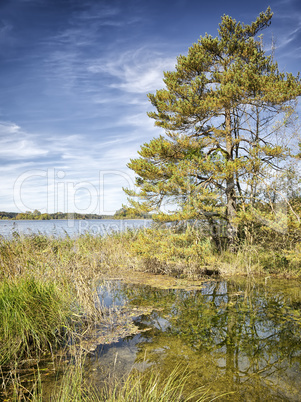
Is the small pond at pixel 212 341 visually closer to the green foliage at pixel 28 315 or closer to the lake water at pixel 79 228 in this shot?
the green foliage at pixel 28 315

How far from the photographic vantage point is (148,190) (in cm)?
950

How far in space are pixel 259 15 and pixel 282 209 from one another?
271 inches

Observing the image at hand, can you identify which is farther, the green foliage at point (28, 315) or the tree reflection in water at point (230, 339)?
the green foliage at point (28, 315)

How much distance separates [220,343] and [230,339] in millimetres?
212

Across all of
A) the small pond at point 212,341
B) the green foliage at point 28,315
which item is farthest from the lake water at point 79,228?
the small pond at point 212,341

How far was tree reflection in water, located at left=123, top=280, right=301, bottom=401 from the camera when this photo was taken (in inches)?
117

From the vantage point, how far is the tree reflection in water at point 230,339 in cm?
296

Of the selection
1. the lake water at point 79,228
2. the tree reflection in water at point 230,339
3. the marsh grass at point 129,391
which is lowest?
the tree reflection in water at point 230,339

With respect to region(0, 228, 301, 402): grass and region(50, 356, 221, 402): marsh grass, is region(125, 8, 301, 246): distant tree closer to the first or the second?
region(0, 228, 301, 402): grass

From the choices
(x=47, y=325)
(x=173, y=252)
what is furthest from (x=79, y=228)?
(x=47, y=325)

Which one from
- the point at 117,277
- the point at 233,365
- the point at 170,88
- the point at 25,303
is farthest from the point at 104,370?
the point at 170,88

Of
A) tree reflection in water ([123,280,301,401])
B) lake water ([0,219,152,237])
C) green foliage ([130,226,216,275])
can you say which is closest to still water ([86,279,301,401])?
tree reflection in water ([123,280,301,401])

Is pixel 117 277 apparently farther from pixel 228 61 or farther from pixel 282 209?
pixel 228 61

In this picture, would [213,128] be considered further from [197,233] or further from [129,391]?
[129,391]
